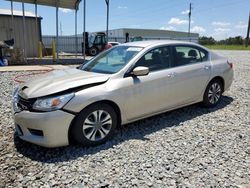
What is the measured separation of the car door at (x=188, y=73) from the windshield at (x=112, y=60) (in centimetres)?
83

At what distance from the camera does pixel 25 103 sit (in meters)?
3.53

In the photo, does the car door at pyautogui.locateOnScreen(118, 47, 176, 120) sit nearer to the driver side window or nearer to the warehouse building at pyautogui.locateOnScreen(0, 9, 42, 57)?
the driver side window

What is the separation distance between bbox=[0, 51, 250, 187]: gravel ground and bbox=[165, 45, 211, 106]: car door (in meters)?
0.52

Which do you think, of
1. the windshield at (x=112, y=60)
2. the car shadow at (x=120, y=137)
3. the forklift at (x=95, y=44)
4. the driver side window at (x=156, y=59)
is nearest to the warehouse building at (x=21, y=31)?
the forklift at (x=95, y=44)

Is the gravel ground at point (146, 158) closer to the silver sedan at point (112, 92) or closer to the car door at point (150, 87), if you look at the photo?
the silver sedan at point (112, 92)

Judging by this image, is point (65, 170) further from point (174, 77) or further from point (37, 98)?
point (174, 77)

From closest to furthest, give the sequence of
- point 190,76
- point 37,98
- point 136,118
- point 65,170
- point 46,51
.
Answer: point 65,170 < point 37,98 < point 136,118 < point 190,76 < point 46,51

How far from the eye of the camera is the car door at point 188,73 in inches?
184

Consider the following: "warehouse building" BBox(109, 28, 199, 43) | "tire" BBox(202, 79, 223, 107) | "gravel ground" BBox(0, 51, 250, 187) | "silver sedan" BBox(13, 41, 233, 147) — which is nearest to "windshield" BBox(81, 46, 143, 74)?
"silver sedan" BBox(13, 41, 233, 147)

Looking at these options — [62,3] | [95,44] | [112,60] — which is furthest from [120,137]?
[95,44]

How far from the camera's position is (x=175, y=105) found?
4754mm

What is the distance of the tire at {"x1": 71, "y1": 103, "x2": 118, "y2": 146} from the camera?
354 centimetres

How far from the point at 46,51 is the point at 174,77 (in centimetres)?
2031

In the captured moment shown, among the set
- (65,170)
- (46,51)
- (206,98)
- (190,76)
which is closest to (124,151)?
(65,170)
